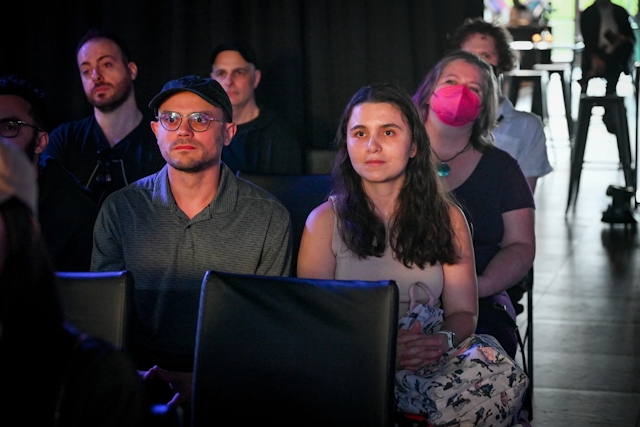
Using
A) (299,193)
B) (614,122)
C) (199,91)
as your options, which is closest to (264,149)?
(299,193)

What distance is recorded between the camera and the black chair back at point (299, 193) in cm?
305

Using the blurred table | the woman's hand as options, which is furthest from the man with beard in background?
the blurred table

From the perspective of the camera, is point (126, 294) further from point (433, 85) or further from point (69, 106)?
point (69, 106)

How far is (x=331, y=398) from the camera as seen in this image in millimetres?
1858

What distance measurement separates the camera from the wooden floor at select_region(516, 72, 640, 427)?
3286 mm

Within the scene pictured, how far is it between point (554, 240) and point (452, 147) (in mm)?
2982

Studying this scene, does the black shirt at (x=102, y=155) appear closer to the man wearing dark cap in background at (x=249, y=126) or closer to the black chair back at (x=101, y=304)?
the man wearing dark cap in background at (x=249, y=126)

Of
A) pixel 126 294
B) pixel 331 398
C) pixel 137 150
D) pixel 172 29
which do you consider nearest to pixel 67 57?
pixel 172 29

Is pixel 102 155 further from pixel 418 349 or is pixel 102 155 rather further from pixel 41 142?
pixel 418 349

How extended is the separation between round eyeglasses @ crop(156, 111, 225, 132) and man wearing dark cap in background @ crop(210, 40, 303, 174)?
1268mm

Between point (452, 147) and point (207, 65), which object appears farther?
point (207, 65)

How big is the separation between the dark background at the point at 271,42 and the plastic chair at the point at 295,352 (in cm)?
249

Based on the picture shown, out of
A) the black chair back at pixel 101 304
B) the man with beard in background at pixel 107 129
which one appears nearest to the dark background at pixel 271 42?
the man with beard in background at pixel 107 129

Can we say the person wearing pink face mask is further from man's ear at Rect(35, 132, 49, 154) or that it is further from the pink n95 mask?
man's ear at Rect(35, 132, 49, 154)
